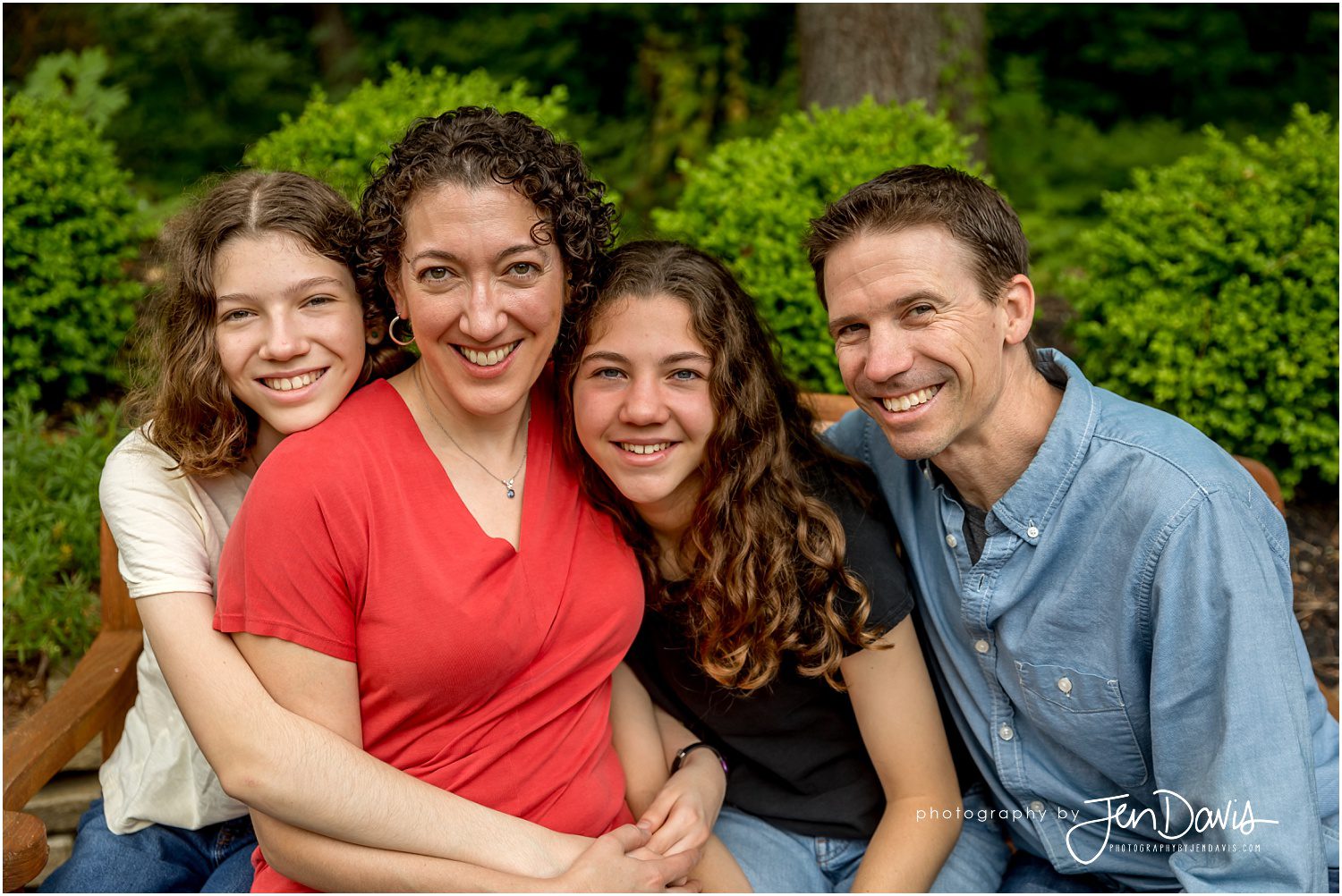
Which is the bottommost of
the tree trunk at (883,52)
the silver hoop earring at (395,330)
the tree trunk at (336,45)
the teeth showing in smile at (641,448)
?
the teeth showing in smile at (641,448)

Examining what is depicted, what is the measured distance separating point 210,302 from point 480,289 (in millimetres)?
687

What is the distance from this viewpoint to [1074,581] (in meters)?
2.29

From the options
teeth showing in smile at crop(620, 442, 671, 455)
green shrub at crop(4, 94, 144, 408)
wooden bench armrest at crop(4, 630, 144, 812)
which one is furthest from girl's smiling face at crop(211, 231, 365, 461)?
green shrub at crop(4, 94, 144, 408)

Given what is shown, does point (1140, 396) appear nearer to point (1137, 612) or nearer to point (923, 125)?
point (923, 125)

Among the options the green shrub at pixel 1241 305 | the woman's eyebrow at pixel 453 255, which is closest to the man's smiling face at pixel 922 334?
the woman's eyebrow at pixel 453 255

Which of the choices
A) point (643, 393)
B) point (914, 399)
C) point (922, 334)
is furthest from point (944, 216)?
point (643, 393)

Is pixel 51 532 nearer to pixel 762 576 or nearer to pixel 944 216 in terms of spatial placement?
pixel 762 576

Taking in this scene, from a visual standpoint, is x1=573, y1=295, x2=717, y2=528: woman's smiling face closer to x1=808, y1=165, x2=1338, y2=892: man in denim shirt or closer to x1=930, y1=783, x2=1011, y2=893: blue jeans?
x1=808, y1=165, x2=1338, y2=892: man in denim shirt

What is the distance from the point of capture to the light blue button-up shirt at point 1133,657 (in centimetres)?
206

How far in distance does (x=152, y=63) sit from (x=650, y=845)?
23.8 ft

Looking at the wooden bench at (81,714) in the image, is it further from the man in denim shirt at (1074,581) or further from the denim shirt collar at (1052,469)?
the denim shirt collar at (1052,469)

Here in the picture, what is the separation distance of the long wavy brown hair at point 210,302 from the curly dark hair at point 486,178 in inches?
5.7

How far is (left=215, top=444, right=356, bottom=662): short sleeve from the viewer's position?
2.09m

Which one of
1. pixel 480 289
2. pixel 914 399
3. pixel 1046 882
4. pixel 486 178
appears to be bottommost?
pixel 1046 882
